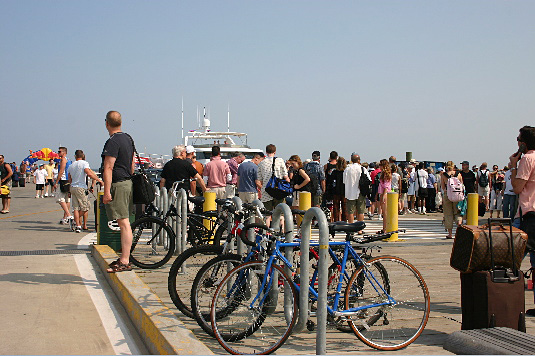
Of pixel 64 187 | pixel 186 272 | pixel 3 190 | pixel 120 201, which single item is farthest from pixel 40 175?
pixel 186 272

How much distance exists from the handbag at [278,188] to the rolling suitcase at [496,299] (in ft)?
20.8

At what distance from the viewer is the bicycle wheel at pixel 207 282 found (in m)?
5.28

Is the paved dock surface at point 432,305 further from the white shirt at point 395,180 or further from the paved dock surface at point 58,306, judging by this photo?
the white shirt at point 395,180

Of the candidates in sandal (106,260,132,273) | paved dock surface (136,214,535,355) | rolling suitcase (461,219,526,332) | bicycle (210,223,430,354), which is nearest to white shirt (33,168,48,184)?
paved dock surface (136,214,535,355)

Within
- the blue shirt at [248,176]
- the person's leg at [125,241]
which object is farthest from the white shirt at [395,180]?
the person's leg at [125,241]

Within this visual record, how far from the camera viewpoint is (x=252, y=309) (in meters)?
5.04

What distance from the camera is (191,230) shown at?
9273 mm

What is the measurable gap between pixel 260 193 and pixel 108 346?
7086 mm

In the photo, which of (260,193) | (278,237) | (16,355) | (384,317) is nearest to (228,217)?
(278,237)

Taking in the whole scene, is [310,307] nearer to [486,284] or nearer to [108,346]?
[486,284]

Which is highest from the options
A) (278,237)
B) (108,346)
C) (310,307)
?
(278,237)

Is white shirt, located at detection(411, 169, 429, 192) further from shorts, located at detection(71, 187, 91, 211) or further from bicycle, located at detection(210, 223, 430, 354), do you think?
bicycle, located at detection(210, 223, 430, 354)

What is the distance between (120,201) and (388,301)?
4233 mm

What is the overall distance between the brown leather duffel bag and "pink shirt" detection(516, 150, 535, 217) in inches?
54.5
